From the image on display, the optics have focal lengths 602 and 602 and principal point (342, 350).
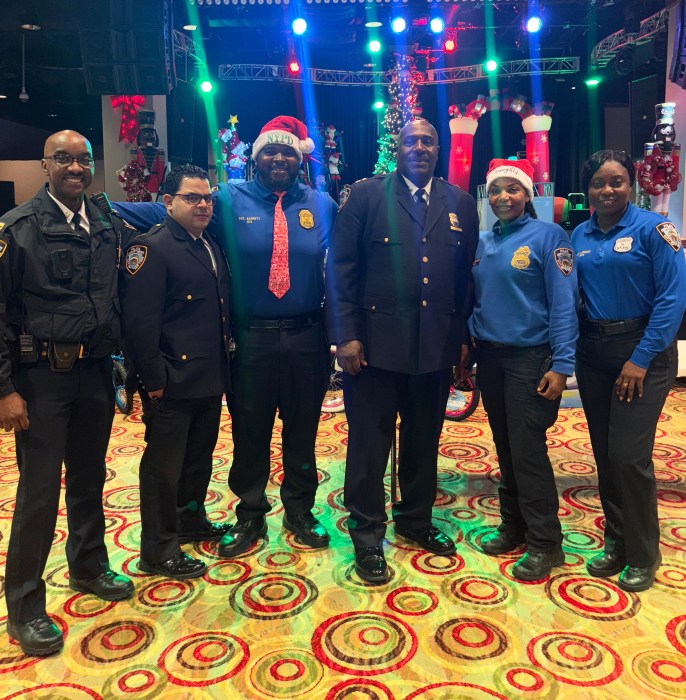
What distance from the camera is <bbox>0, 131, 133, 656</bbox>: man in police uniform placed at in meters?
1.92

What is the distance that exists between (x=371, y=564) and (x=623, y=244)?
5.17 feet

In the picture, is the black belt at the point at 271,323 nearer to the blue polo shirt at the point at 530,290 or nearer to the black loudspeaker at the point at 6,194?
the blue polo shirt at the point at 530,290

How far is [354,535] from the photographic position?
2.54 metres

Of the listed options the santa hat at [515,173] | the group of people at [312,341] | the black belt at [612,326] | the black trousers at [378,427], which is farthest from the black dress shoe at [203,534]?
the santa hat at [515,173]

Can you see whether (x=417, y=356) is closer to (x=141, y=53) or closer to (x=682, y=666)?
(x=682, y=666)

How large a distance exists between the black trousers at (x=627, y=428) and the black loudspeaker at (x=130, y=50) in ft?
17.7

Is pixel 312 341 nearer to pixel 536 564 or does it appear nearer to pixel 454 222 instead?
pixel 454 222

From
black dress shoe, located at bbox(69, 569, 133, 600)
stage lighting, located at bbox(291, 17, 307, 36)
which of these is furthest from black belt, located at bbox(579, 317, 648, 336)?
stage lighting, located at bbox(291, 17, 307, 36)

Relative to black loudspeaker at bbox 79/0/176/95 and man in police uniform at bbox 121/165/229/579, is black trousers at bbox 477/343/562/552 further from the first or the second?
black loudspeaker at bbox 79/0/176/95

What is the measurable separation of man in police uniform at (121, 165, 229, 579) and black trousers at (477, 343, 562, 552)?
112cm

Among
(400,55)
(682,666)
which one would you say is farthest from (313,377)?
(400,55)

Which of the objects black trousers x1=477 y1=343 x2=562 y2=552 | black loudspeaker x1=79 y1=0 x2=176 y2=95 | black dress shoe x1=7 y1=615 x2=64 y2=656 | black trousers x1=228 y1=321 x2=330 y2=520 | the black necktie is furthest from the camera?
black loudspeaker x1=79 y1=0 x2=176 y2=95

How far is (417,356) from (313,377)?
→ 0.50 meters

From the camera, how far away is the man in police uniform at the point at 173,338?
2209mm
